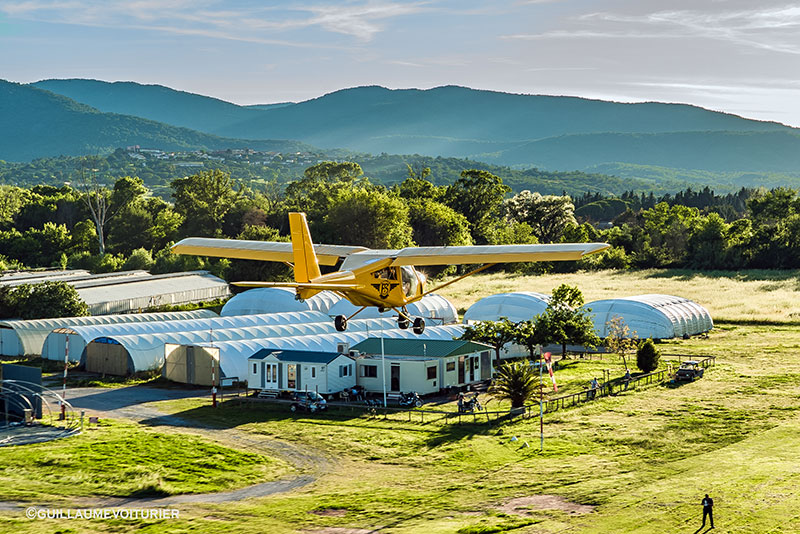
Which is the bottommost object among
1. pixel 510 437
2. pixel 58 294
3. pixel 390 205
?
pixel 510 437

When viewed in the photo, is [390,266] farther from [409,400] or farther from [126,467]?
[409,400]

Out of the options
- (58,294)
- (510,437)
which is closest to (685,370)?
(510,437)

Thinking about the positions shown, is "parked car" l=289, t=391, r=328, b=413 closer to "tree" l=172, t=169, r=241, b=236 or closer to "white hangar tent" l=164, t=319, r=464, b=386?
"white hangar tent" l=164, t=319, r=464, b=386

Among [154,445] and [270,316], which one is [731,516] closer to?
[154,445]

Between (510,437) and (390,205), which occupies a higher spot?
(390,205)

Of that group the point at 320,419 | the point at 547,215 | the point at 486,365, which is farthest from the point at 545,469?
the point at 547,215

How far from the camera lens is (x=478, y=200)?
468 ft

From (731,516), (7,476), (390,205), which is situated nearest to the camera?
(731,516)

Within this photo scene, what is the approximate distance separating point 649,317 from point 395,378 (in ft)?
88.5

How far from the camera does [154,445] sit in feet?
119

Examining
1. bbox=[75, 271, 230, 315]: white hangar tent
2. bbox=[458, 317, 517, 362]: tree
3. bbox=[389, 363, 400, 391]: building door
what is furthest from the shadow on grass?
bbox=[75, 271, 230, 315]: white hangar tent

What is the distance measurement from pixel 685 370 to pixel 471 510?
2656 cm

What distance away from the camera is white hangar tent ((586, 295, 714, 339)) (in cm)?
6575

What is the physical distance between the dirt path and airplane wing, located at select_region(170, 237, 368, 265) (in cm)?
848
